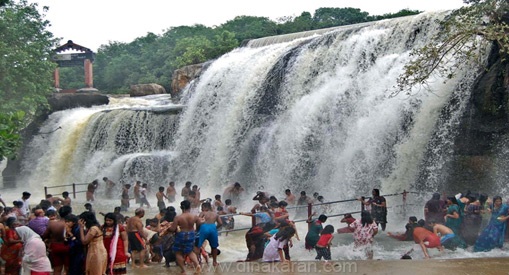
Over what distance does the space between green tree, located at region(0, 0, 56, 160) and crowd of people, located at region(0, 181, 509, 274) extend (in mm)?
15573

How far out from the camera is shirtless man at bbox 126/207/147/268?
960 cm

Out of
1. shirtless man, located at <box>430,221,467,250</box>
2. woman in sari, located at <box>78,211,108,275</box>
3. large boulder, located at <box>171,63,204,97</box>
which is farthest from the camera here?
large boulder, located at <box>171,63,204,97</box>

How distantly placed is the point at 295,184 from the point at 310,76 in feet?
15.6

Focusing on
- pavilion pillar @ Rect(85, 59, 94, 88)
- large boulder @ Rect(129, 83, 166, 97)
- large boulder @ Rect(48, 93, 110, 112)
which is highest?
pavilion pillar @ Rect(85, 59, 94, 88)

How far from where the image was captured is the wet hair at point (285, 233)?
912cm

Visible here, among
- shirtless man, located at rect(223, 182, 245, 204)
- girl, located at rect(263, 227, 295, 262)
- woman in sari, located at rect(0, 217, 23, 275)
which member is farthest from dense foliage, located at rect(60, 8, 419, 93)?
woman in sari, located at rect(0, 217, 23, 275)

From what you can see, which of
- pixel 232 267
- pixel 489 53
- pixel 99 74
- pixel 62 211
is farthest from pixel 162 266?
pixel 99 74

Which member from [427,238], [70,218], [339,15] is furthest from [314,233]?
[339,15]

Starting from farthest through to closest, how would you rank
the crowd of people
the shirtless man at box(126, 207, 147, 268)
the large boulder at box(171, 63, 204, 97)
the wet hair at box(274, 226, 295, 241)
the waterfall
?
the large boulder at box(171, 63, 204, 97) < the waterfall < the shirtless man at box(126, 207, 147, 268) < the wet hair at box(274, 226, 295, 241) < the crowd of people

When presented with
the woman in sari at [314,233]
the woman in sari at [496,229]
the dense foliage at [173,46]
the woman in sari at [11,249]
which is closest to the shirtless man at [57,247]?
the woman in sari at [11,249]

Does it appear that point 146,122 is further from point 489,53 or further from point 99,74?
point 99,74

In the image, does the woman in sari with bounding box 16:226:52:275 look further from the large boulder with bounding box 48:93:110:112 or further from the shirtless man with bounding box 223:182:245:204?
the large boulder with bounding box 48:93:110:112

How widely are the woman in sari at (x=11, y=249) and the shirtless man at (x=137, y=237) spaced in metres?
2.23

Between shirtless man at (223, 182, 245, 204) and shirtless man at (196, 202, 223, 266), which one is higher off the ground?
shirtless man at (196, 202, 223, 266)
